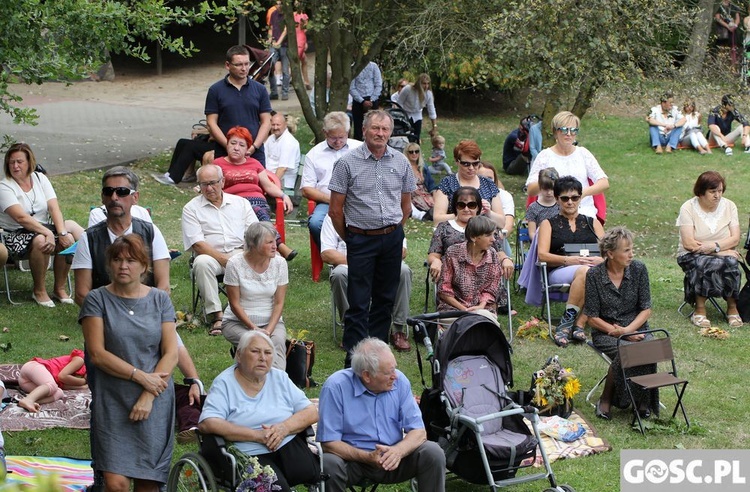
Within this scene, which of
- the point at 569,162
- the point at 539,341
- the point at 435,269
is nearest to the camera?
the point at 435,269

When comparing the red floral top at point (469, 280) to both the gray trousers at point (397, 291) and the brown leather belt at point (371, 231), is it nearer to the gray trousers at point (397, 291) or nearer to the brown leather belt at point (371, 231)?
the gray trousers at point (397, 291)

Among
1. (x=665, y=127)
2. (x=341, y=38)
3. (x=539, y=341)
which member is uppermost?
(x=341, y=38)

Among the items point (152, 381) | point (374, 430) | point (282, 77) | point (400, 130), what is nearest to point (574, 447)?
point (374, 430)

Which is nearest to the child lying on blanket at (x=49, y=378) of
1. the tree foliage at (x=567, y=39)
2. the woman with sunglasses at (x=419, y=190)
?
the woman with sunglasses at (x=419, y=190)

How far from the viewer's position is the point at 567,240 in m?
9.31

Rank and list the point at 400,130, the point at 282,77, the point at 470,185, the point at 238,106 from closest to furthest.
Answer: the point at 470,185
the point at 238,106
the point at 400,130
the point at 282,77

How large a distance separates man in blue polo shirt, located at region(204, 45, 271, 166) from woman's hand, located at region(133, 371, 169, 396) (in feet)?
17.9

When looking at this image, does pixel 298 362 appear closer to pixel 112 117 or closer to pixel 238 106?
pixel 238 106

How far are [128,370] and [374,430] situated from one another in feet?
4.44

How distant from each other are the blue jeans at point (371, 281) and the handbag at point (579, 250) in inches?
72.7

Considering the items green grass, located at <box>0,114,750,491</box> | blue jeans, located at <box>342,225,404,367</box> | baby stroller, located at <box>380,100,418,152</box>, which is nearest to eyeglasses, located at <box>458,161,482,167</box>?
green grass, located at <box>0,114,750,491</box>

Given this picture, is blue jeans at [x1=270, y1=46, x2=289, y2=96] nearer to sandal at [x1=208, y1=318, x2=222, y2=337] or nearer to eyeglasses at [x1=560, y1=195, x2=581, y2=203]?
eyeglasses at [x1=560, y1=195, x2=581, y2=203]

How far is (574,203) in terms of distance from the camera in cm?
926

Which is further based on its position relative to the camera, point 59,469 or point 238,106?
point 238,106
